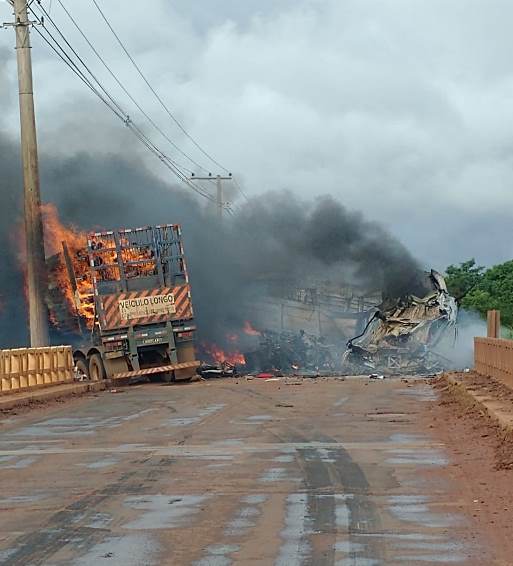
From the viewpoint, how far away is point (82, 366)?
3350 centimetres

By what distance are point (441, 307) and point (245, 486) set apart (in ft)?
104

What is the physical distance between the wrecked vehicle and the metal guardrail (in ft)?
31.8

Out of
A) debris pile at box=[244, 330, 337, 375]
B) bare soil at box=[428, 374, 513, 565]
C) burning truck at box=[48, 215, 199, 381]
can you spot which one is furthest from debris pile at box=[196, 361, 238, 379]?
bare soil at box=[428, 374, 513, 565]

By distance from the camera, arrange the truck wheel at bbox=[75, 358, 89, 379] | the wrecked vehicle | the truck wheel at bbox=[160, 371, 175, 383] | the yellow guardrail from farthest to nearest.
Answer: the wrecked vehicle
the truck wheel at bbox=[160, 371, 175, 383]
the truck wheel at bbox=[75, 358, 89, 379]
the yellow guardrail

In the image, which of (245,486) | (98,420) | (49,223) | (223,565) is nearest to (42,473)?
(245,486)

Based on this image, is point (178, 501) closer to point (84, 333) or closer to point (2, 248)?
point (84, 333)

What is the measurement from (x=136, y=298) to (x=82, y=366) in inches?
127

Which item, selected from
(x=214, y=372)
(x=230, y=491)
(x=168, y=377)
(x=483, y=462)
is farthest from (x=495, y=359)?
(x=230, y=491)

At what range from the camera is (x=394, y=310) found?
140ft

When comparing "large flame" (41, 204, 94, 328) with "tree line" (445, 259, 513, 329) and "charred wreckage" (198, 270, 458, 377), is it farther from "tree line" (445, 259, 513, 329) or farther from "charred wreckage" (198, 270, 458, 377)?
"tree line" (445, 259, 513, 329)

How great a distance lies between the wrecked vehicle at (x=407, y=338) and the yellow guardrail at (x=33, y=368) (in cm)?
1425

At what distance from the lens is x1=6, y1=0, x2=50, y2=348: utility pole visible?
29328 millimetres

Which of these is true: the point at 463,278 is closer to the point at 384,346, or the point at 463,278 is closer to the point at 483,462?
the point at 384,346

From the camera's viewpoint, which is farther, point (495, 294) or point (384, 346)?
point (495, 294)
